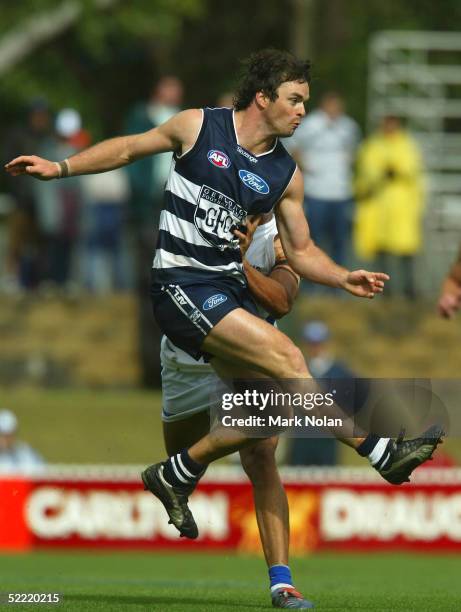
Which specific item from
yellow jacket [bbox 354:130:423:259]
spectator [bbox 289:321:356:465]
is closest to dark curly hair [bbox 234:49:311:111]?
spectator [bbox 289:321:356:465]

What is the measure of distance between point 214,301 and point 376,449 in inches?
45.3

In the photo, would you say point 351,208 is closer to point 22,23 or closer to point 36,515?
point 36,515

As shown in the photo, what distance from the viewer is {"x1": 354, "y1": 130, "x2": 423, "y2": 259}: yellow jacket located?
18.7 meters

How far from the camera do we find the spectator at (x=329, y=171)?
18.4m

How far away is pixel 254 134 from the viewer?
29.9 feet

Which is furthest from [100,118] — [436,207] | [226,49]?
[436,207]

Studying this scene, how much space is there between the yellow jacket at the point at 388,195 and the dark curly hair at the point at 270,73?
9540 mm

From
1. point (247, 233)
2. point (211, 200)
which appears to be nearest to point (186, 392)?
point (247, 233)

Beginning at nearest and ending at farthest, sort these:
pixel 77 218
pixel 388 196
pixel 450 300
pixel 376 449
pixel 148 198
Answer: pixel 376 449
pixel 450 300
pixel 148 198
pixel 388 196
pixel 77 218

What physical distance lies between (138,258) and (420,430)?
410 inches

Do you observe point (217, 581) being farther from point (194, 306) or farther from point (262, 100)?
point (262, 100)

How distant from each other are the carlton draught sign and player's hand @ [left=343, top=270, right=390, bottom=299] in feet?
23.7

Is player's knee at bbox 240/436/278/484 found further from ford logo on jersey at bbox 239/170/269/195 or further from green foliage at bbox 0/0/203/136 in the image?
green foliage at bbox 0/0/203/136

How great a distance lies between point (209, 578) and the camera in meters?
13.4
